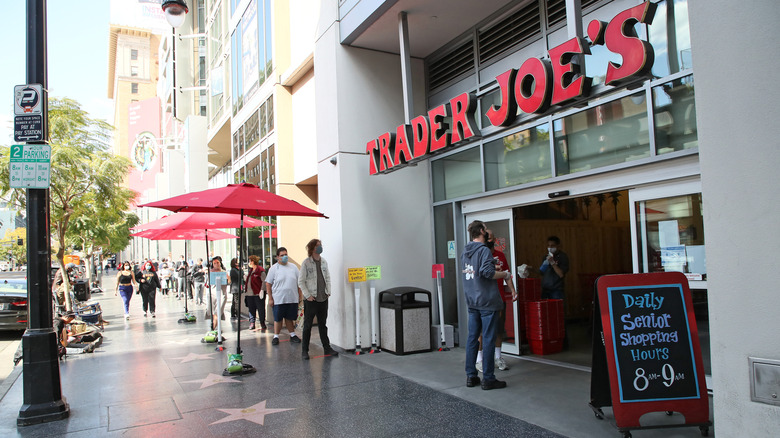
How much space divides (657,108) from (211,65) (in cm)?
2103

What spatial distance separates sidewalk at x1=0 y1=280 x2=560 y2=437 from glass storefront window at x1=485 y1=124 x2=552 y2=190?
322 cm

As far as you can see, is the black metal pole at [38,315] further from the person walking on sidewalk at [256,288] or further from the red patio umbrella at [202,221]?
the person walking on sidewalk at [256,288]

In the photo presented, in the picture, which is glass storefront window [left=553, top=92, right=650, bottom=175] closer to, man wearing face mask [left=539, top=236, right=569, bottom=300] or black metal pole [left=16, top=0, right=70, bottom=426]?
man wearing face mask [left=539, top=236, right=569, bottom=300]

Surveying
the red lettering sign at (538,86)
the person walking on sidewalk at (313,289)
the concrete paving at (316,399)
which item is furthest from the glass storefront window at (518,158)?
the person walking on sidewalk at (313,289)

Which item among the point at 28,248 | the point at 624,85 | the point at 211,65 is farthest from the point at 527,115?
the point at 211,65

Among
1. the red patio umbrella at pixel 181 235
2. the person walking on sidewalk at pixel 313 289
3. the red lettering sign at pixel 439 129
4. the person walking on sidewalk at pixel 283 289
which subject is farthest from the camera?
the red patio umbrella at pixel 181 235

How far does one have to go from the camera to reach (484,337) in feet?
19.7

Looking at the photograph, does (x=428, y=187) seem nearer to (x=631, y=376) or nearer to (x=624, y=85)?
(x=624, y=85)

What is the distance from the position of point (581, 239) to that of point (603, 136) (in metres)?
5.90

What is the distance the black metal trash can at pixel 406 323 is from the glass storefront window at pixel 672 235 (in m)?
3.71

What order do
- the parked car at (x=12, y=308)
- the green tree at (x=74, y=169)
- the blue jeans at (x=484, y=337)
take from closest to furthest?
the blue jeans at (x=484, y=337) < the parked car at (x=12, y=308) < the green tree at (x=74, y=169)

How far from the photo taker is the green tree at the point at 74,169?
13766 mm

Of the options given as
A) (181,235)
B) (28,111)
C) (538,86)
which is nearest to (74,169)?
(181,235)

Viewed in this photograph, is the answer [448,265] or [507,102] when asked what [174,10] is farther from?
[507,102]
